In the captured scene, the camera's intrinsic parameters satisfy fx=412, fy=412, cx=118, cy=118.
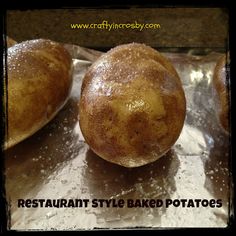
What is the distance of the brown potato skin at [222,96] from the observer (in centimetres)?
107

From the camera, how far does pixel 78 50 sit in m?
→ 1.41

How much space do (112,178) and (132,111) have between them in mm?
205

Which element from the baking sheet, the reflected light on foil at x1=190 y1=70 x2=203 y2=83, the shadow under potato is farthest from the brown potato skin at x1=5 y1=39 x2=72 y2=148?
the reflected light on foil at x1=190 y1=70 x2=203 y2=83

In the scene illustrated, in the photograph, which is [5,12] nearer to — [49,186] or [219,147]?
[49,186]

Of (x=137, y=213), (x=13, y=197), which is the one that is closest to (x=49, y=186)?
(x=13, y=197)

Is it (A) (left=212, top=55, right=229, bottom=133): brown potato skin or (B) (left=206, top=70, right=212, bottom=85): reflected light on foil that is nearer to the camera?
(A) (left=212, top=55, right=229, bottom=133): brown potato skin

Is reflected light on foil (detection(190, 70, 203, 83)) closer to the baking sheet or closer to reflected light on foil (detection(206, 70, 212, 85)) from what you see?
reflected light on foil (detection(206, 70, 212, 85))

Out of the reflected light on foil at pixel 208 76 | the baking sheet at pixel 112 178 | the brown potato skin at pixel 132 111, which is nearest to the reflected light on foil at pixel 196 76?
the reflected light on foil at pixel 208 76

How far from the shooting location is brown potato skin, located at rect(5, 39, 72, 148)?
101 centimetres

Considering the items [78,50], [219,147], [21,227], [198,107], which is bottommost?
[21,227]

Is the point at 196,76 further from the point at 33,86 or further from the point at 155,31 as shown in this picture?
the point at 33,86

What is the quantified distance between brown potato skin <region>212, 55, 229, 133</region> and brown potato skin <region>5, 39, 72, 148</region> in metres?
0.41

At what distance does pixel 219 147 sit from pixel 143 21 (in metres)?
0.40

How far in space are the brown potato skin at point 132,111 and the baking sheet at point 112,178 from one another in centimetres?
9
